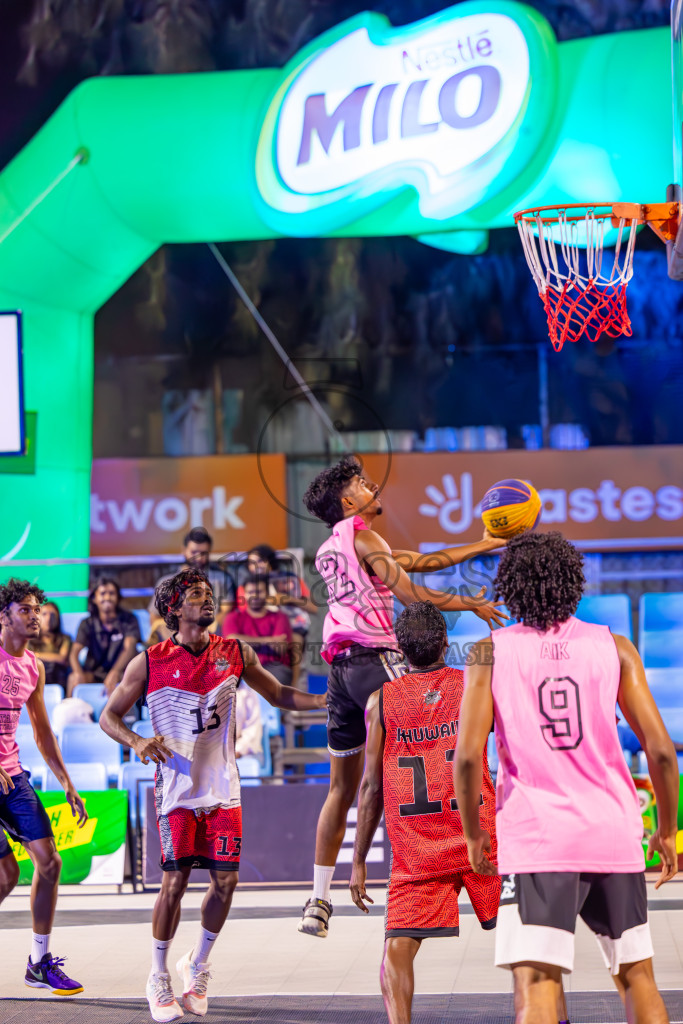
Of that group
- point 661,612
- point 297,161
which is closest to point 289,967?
point 661,612

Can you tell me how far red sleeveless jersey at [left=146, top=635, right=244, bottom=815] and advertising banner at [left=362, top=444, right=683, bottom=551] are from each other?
685 cm

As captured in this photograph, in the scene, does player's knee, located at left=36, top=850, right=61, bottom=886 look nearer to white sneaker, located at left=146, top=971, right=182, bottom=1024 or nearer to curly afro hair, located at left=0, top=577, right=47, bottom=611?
white sneaker, located at left=146, top=971, right=182, bottom=1024

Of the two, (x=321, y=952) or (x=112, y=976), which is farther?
(x=321, y=952)

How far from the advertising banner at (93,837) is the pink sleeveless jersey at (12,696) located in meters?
3.06

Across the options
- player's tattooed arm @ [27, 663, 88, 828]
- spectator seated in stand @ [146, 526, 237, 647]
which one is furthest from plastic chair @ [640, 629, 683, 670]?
player's tattooed arm @ [27, 663, 88, 828]

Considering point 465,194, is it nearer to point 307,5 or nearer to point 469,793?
point 307,5

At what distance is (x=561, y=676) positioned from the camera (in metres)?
3.34

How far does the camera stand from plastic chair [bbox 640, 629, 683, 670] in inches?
442

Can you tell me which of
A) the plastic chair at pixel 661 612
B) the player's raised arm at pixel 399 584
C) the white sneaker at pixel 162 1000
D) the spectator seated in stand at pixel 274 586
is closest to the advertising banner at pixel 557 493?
the plastic chair at pixel 661 612

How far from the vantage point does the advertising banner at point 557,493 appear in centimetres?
1186

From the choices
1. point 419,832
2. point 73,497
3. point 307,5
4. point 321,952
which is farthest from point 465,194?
point 419,832

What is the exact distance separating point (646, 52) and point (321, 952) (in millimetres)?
9269

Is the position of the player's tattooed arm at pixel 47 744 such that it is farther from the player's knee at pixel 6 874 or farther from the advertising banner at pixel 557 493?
the advertising banner at pixel 557 493

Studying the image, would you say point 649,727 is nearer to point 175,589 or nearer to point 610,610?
point 175,589
